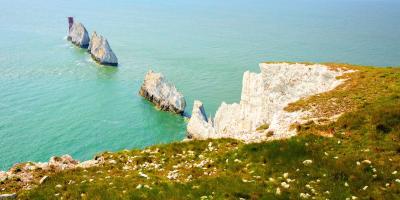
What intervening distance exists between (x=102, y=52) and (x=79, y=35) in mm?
35067

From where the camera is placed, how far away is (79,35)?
552 ft

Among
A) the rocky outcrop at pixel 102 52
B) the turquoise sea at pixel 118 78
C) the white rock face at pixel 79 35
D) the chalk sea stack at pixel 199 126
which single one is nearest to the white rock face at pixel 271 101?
the chalk sea stack at pixel 199 126

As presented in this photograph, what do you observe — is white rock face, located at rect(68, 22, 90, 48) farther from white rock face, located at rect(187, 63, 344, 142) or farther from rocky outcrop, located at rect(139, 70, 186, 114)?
white rock face, located at rect(187, 63, 344, 142)

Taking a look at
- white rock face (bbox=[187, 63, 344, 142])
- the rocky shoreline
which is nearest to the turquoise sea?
white rock face (bbox=[187, 63, 344, 142])

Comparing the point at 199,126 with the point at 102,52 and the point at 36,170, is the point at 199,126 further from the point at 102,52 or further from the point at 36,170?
the point at 102,52

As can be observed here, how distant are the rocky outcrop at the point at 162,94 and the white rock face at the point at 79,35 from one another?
72.6 m

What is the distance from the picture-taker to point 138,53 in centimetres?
15600

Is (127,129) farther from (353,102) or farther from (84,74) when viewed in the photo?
(353,102)

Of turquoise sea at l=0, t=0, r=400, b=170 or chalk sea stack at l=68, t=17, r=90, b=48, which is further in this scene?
chalk sea stack at l=68, t=17, r=90, b=48

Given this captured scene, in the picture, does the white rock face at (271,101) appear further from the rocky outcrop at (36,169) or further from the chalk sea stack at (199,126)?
the rocky outcrop at (36,169)

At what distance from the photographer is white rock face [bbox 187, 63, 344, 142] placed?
29625 mm

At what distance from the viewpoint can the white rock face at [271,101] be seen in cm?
2962

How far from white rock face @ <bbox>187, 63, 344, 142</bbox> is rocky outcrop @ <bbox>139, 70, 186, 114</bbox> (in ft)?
44.0

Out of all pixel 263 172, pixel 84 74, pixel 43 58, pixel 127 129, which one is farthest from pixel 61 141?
pixel 43 58
